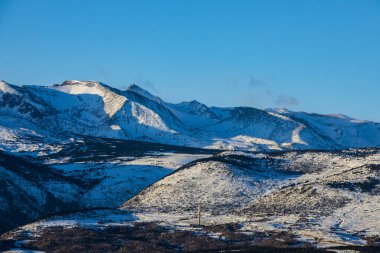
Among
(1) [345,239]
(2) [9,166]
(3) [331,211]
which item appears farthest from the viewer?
(2) [9,166]

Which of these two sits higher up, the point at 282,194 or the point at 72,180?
the point at 282,194

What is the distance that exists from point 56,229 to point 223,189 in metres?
36.1

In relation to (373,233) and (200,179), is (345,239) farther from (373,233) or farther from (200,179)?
(200,179)

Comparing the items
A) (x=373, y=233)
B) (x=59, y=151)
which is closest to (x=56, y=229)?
(x=373, y=233)

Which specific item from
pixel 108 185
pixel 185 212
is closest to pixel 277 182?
pixel 185 212

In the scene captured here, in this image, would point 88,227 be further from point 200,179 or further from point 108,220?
point 200,179

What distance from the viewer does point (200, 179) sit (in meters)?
106

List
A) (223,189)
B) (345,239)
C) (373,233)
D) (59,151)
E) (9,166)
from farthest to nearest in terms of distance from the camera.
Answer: (59,151)
(9,166)
(223,189)
(373,233)
(345,239)

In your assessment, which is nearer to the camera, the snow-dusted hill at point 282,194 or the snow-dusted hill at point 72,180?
the snow-dusted hill at point 282,194

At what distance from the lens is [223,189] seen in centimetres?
10094

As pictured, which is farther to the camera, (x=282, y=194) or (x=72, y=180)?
(x=72, y=180)

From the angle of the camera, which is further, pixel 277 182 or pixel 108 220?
pixel 277 182

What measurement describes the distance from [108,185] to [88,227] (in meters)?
52.7

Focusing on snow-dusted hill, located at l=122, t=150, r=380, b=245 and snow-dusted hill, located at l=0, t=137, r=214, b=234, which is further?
snow-dusted hill, located at l=0, t=137, r=214, b=234
